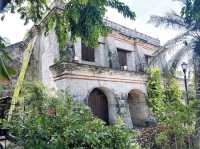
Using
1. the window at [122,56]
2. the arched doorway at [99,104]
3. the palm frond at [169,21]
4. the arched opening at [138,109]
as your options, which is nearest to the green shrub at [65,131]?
the arched doorway at [99,104]

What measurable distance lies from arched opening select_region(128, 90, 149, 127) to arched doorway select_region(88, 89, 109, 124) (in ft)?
9.10

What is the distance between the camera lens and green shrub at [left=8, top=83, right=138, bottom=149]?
5.50 meters

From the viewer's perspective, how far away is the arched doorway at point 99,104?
16.5 m

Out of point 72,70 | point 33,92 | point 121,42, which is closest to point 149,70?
point 121,42

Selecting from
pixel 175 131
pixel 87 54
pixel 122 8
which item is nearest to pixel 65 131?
pixel 122 8

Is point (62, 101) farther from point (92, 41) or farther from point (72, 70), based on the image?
point (72, 70)

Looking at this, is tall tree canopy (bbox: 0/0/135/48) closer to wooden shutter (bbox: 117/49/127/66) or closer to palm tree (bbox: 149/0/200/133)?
palm tree (bbox: 149/0/200/133)

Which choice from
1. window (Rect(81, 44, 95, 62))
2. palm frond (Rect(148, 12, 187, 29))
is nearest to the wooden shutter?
window (Rect(81, 44, 95, 62))

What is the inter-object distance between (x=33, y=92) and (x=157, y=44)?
1439cm

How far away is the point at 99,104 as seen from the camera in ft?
55.1

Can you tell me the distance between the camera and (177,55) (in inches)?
612

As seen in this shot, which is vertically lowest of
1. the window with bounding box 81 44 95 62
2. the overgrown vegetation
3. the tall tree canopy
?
the overgrown vegetation

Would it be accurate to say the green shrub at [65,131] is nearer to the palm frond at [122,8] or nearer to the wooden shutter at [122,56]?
the palm frond at [122,8]

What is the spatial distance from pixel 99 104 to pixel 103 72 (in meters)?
2.24
